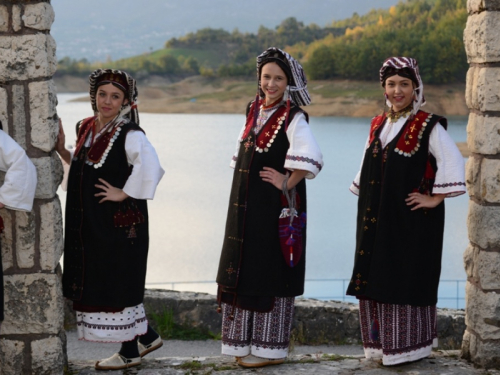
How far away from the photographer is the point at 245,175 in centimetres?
416

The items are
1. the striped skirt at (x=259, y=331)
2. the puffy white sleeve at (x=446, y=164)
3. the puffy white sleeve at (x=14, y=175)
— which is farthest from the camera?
the striped skirt at (x=259, y=331)

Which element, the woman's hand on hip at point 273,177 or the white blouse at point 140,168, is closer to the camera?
the white blouse at point 140,168

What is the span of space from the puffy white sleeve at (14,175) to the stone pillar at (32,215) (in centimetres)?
21

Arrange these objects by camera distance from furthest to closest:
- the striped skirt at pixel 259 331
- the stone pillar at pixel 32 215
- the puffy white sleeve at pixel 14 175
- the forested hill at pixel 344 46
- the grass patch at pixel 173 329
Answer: the forested hill at pixel 344 46 < the grass patch at pixel 173 329 < the striped skirt at pixel 259 331 < the stone pillar at pixel 32 215 < the puffy white sleeve at pixel 14 175

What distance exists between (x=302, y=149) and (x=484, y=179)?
3.24 feet

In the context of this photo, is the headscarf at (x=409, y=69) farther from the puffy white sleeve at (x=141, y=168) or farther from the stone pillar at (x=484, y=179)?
the puffy white sleeve at (x=141, y=168)

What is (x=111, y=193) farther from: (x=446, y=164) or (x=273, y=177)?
(x=446, y=164)

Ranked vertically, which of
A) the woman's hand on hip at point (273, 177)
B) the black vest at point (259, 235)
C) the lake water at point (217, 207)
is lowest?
the lake water at point (217, 207)

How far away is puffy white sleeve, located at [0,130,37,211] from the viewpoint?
3.59 metres

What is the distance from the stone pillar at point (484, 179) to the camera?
13.3 ft

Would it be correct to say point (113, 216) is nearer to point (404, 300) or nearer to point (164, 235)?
point (404, 300)

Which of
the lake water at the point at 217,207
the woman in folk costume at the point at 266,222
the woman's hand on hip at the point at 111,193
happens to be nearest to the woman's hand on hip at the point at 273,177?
the woman in folk costume at the point at 266,222

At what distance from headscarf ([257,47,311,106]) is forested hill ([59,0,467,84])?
51.7ft

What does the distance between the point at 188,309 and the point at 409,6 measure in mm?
28517
